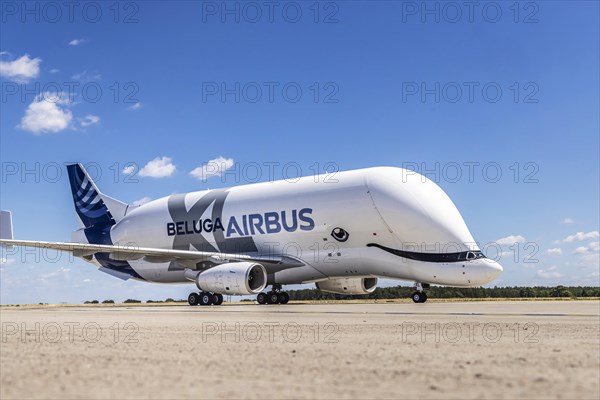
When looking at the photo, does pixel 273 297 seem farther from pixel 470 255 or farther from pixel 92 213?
pixel 92 213

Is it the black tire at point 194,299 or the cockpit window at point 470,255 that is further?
the black tire at point 194,299

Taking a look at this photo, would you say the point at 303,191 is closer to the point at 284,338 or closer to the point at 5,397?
the point at 284,338

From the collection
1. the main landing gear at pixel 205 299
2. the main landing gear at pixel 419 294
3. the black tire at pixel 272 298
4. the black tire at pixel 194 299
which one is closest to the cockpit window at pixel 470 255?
the main landing gear at pixel 419 294

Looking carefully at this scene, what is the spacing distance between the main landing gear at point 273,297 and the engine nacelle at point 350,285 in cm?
184

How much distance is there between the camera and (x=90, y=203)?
130 feet

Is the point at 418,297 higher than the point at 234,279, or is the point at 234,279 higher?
the point at 234,279

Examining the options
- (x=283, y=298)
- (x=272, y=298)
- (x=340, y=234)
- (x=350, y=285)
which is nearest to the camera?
(x=340, y=234)

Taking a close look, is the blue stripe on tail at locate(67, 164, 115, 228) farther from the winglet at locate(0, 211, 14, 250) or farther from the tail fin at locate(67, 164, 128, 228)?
the winglet at locate(0, 211, 14, 250)

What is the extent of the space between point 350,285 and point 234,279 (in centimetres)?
573

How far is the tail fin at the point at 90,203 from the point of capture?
38.0 m

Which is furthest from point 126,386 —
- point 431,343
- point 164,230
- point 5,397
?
point 164,230

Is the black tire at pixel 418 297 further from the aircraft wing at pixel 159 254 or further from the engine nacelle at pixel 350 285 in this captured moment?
the aircraft wing at pixel 159 254

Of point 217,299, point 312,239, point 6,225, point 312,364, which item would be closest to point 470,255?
point 312,239

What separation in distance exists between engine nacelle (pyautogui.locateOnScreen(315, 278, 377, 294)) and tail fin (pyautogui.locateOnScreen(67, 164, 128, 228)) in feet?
50.4
